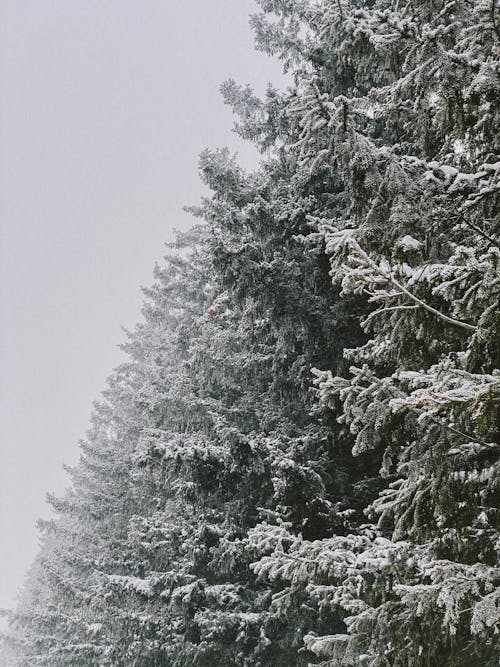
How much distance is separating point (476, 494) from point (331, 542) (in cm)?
183

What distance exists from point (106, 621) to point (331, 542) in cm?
885

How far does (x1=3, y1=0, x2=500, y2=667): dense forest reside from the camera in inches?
149

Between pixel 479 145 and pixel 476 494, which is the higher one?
pixel 479 145

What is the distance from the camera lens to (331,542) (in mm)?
5246

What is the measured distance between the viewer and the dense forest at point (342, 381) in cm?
379

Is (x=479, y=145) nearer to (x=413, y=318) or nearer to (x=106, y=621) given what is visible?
(x=413, y=318)

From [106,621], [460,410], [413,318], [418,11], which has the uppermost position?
[418,11]

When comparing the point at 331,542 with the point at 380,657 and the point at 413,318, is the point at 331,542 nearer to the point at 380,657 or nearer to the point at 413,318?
the point at 380,657

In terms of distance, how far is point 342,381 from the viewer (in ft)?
14.5

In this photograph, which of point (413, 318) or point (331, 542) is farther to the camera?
point (331, 542)

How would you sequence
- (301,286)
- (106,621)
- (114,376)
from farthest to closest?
(114,376) → (106,621) → (301,286)

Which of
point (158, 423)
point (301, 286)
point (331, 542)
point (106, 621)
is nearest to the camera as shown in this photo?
point (331, 542)

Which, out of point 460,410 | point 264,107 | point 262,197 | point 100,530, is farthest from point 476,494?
point 100,530

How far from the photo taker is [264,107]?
9773 mm
